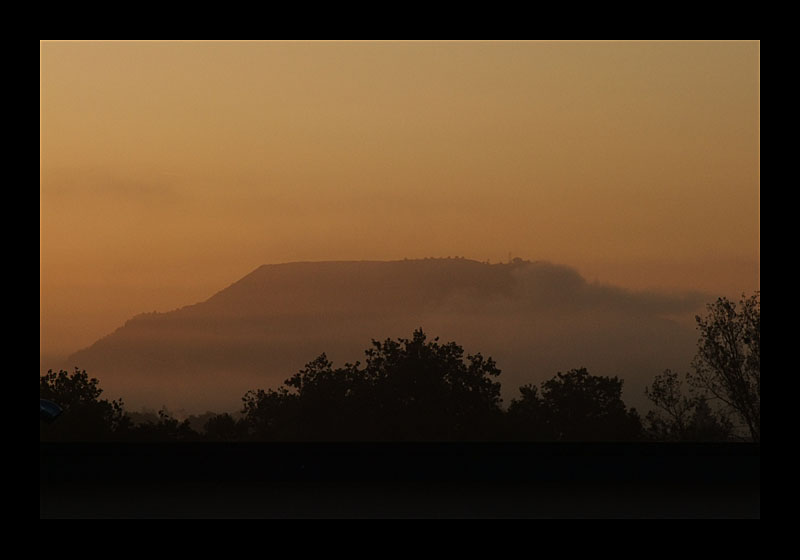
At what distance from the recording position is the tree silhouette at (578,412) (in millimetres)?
55406

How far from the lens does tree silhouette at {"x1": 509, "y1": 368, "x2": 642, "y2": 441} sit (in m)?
55.4

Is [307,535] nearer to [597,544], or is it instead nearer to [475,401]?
[597,544]

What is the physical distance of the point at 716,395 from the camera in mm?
38625

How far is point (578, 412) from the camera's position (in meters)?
57.0

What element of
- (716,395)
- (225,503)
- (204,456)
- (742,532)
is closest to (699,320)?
(716,395)

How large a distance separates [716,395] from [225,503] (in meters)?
26.2
